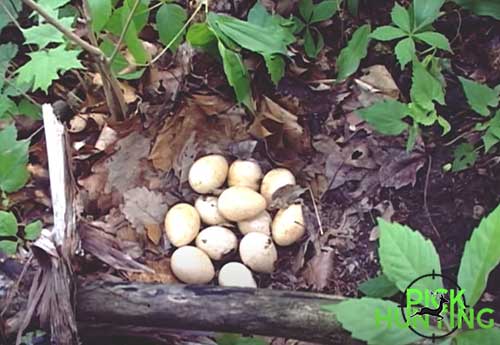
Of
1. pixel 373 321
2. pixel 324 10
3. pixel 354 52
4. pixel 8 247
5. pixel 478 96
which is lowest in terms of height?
pixel 373 321

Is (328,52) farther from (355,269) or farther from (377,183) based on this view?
(355,269)

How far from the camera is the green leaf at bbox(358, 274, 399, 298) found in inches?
53.1

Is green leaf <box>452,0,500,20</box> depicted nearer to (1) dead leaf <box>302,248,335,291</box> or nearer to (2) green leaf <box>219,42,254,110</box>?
(2) green leaf <box>219,42,254,110</box>

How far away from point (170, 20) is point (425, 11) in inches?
21.9

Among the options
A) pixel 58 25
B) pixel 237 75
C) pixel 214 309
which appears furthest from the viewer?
pixel 237 75

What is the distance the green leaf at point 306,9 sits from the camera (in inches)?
65.6

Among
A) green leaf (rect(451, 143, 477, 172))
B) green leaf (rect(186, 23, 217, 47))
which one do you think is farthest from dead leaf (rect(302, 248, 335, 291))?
green leaf (rect(186, 23, 217, 47))

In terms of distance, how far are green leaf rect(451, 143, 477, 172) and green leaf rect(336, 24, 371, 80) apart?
11.7 inches

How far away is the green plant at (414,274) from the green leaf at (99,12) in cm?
74

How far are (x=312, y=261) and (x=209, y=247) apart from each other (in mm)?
217

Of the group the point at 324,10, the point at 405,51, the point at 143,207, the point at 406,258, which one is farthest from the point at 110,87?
the point at 406,258

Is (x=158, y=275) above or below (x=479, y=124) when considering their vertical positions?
below

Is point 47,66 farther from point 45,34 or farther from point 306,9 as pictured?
point 306,9

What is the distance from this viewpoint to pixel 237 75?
1572 mm
